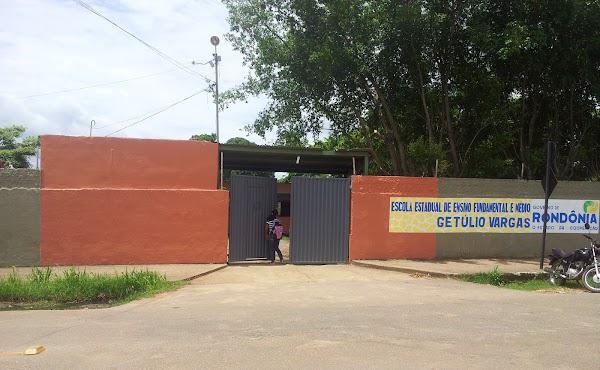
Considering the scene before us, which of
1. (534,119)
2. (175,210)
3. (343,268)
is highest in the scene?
(534,119)

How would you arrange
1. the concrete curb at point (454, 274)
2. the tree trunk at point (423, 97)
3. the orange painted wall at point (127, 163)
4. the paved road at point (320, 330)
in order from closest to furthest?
the paved road at point (320, 330) < the concrete curb at point (454, 274) < the orange painted wall at point (127, 163) < the tree trunk at point (423, 97)

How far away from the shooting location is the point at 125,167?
1316 centimetres

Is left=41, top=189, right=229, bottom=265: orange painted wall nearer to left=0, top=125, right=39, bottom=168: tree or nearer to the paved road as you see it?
the paved road

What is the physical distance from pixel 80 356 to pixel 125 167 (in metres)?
8.24

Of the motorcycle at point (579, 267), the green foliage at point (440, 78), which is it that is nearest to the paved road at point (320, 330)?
the motorcycle at point (579, 267)

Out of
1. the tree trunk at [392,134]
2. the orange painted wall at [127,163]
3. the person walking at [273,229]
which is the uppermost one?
the tree trunk at [392,134]

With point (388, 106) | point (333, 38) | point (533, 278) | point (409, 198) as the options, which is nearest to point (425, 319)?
point (533, 278)

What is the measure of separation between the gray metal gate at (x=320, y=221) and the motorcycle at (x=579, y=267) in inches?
203

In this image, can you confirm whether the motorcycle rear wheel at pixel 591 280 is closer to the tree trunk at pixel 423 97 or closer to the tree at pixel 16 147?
the tree trunk at pixel 423 97

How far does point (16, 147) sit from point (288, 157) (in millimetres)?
34907

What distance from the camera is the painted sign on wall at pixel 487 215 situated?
14242 millimetres

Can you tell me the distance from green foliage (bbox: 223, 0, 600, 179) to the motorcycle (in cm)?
569

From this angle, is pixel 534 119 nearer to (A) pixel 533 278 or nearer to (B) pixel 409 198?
(B) pixel 409 198

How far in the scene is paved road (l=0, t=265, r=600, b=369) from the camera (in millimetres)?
5371
